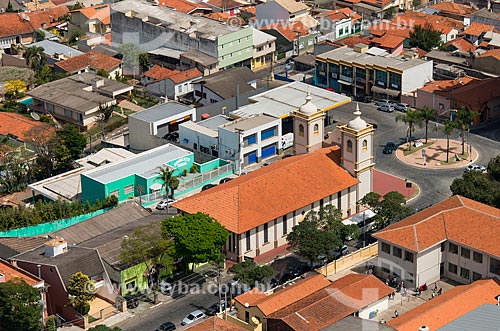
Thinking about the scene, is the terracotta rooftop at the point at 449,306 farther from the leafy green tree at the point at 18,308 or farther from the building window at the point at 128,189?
the building window at the point at 128,189

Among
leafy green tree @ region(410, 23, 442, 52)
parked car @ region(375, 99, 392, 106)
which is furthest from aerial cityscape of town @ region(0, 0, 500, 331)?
parked car @ region(375, 99, 392, 106)

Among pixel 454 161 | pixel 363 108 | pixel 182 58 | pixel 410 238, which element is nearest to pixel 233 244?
pixel 410 238

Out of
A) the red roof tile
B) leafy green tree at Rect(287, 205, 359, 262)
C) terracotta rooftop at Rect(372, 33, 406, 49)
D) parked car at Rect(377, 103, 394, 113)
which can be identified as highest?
terracotta rooftop at Rect(372, 33, 406, 49)

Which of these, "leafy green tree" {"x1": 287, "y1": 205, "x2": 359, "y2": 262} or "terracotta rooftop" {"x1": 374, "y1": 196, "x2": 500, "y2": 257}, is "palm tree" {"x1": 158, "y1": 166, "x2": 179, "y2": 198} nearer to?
"leafy green tree" {"x1": 287, "y1": 205, "x2": 359, "y2": 262}

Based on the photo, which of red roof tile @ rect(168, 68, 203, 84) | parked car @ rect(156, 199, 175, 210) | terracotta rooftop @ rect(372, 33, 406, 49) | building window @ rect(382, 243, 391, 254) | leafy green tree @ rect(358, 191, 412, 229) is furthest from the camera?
terracotta rooftop @ rect(372, 33, 406, 49)

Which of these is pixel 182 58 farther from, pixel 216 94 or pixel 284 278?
pixel 284 278

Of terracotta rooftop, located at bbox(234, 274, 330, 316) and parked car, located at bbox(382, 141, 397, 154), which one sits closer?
terracotta rooftop, located at bbox(234, 274, 330, 316)
